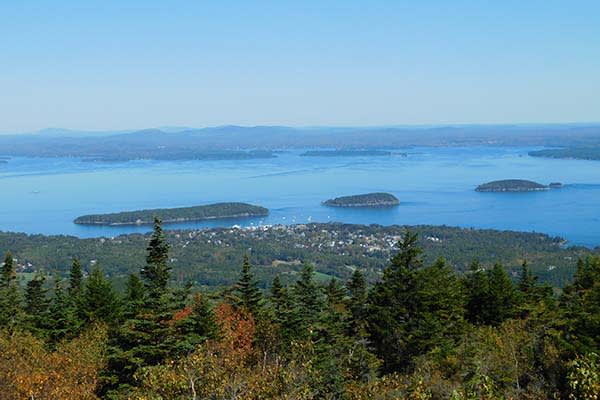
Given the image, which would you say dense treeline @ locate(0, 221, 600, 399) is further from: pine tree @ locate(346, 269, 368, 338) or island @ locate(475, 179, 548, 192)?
island @ locate(475, 179, 548, 192)

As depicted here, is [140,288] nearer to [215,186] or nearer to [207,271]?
[207,271]

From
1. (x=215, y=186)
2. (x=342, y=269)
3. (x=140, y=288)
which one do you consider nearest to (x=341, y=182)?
(x=215, y=186)

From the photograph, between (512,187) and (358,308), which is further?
(512,187)

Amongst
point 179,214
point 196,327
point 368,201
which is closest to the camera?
point 196,327

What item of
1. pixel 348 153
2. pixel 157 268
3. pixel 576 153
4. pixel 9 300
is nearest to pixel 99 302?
pixel 9 300

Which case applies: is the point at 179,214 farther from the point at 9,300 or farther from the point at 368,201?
the point at 9,300

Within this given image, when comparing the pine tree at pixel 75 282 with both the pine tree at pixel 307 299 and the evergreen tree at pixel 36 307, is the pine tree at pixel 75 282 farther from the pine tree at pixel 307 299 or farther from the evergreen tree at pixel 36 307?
the pine tree at pixel 307 299

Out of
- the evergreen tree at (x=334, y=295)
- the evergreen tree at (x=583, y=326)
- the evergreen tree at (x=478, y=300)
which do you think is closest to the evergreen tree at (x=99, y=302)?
A: the evergreen tree at (x=334, y=295)
